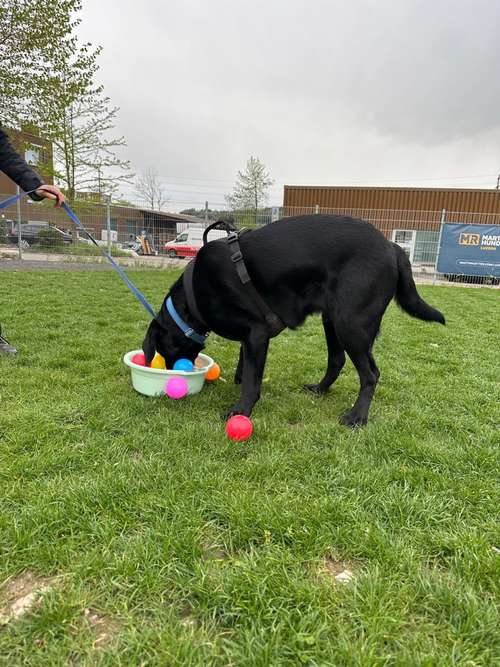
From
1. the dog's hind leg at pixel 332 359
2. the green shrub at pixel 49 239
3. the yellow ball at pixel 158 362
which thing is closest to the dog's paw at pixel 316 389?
the dog's hind leg at pixel 332 359

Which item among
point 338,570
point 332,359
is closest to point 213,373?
point 332,359

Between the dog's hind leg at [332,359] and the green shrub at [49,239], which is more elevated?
the green shrub at [49,239]

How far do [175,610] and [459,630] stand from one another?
0.87m

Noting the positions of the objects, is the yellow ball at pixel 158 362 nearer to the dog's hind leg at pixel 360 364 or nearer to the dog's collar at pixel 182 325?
the dog's collar at pixel 182 325

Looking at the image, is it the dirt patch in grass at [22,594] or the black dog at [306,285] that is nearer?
the dirt patch in grass at [22,594]

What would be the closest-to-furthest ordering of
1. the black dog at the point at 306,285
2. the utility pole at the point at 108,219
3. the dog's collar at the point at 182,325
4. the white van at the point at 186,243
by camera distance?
1. the black dog at the point at 306,285
2. the dog's collar at the point at 182,325
3. the utility pole at the point at 108,219
4. the white van at the point at 186,243

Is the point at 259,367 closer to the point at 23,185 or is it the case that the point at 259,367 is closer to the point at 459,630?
the point at 459,630

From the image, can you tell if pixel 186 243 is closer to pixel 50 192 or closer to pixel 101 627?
pixel 50 192

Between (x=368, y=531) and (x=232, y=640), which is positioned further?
(x=368, y=531)

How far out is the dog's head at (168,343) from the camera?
308cm

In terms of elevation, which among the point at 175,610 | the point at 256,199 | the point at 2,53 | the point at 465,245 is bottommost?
the point at 175,610

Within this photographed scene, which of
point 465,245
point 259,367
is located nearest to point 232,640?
point 259,367

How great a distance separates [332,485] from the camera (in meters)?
2.02

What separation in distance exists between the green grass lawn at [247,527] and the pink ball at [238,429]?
2.8 inches
